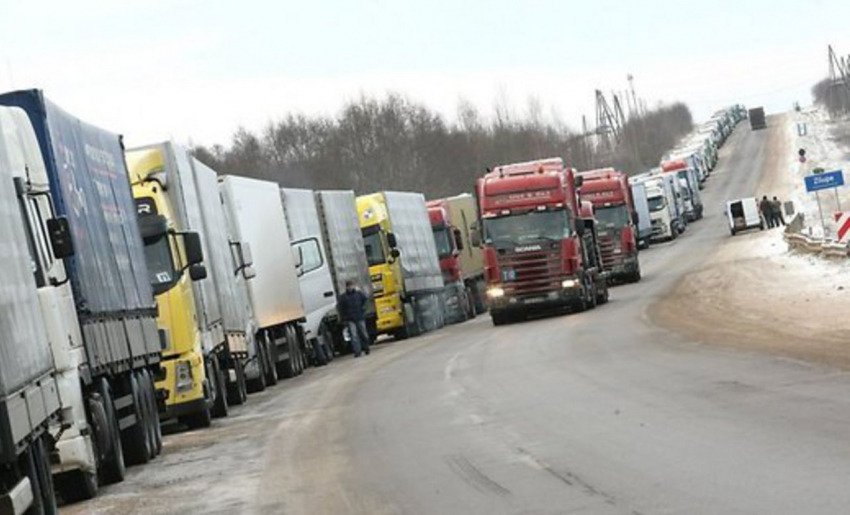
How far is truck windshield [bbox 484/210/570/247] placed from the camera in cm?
3928

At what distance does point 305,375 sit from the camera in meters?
33.4

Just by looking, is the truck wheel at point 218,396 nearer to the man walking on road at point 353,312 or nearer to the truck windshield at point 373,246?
the man walking on road at point 353,312

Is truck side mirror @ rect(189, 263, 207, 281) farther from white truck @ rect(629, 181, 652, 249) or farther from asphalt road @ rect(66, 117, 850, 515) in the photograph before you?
white truck @ rect(629, 181, 652, 249)

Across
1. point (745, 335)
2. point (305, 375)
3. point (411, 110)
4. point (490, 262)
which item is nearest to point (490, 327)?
point (490, 262)

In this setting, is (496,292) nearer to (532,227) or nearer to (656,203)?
(532,227)

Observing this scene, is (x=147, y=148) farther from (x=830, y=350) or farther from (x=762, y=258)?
(x=762, y=258)

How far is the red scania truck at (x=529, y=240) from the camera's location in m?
39.2

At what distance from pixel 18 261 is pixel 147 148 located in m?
11.1

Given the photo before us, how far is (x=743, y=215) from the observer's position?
86.7 metres

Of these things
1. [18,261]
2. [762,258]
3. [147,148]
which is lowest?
[762,258]

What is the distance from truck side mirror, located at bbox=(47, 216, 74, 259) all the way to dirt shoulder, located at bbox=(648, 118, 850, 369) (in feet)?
28.1

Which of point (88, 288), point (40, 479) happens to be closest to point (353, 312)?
point (88, 288)

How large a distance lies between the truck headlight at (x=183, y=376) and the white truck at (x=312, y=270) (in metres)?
14.1

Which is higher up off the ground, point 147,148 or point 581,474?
point 147,148
